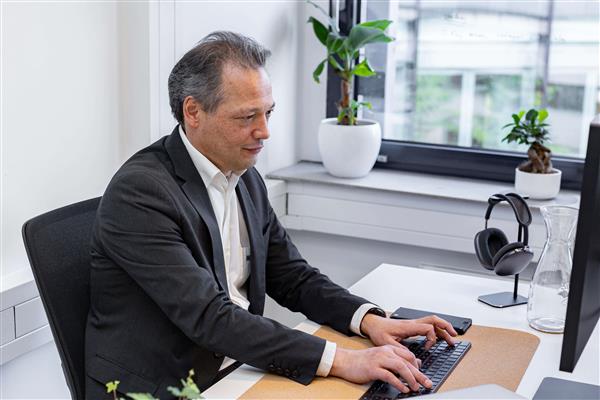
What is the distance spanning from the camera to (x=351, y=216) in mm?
2918

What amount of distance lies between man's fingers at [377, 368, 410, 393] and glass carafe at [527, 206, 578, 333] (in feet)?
1.44

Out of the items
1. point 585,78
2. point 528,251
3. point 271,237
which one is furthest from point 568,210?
point 585,78

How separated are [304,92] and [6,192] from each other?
141 centimetres

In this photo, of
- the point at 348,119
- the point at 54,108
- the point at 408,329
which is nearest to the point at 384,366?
the point at 408,329

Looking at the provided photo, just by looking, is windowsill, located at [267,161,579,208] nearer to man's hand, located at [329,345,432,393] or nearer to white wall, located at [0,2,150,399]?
white wall, located at [0,2,150,399]

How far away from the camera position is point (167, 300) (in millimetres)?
1621

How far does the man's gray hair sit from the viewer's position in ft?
5.80

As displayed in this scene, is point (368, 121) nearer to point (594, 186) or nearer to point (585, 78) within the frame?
point (585, 78)

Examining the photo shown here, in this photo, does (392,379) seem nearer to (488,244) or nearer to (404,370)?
(404,370)

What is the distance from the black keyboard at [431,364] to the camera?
1490mm

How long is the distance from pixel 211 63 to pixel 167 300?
19.6 inches

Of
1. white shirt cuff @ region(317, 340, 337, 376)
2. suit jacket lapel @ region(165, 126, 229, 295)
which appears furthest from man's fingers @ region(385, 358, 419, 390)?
suit jacket lapel @ region(165, 126, 229, 295)

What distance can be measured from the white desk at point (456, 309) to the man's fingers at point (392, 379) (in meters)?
0.22

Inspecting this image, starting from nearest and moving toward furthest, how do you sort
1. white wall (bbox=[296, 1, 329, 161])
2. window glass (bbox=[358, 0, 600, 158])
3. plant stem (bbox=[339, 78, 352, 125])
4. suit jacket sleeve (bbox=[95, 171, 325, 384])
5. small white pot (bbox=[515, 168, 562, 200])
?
suit jacket sleeve (bbox=[95, 171, 325, 384]) → small white pot (bbox=[515, 168, 562, 200]) → window glass (bbox=[358, 0, 600, 158]) → plant stem (bbox=[339, 78, 352, 125]) → white wall (bbox=[296, 1, 329, 161])
